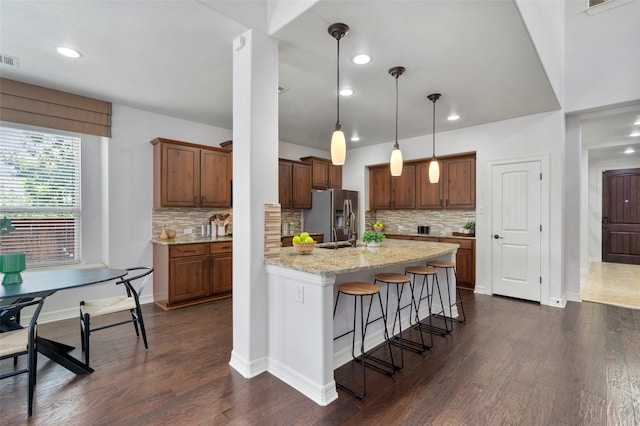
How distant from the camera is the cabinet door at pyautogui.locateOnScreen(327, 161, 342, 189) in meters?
6.52

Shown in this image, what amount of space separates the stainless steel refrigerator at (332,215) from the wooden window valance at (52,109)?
348 cm

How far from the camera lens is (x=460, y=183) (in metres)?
5.31

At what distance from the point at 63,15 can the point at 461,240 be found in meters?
5.42

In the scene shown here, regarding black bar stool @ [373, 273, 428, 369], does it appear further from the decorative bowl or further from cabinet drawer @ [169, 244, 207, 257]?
cabinet drawer @ [169, 244, 207, 257]

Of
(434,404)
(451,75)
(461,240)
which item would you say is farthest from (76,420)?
(461,240)

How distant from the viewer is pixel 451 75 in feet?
10.3

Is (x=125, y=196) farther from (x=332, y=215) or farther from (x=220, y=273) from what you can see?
(x=332, y=215)

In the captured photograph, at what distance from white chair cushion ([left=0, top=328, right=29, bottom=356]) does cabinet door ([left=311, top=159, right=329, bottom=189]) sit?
4.70 meters

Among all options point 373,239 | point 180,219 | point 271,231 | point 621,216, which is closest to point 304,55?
point 271,231

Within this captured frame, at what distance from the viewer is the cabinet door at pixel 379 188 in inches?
249

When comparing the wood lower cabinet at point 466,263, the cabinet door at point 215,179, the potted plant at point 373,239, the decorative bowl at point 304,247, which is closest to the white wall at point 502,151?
the wood lower cabinet at point 466,263

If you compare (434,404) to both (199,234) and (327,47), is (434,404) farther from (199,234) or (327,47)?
(199,234)

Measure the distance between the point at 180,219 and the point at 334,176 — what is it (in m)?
3.20

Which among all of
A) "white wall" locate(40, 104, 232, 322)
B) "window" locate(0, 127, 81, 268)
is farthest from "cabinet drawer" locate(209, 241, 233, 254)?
"window" locate(0, 127, 81, 268)
